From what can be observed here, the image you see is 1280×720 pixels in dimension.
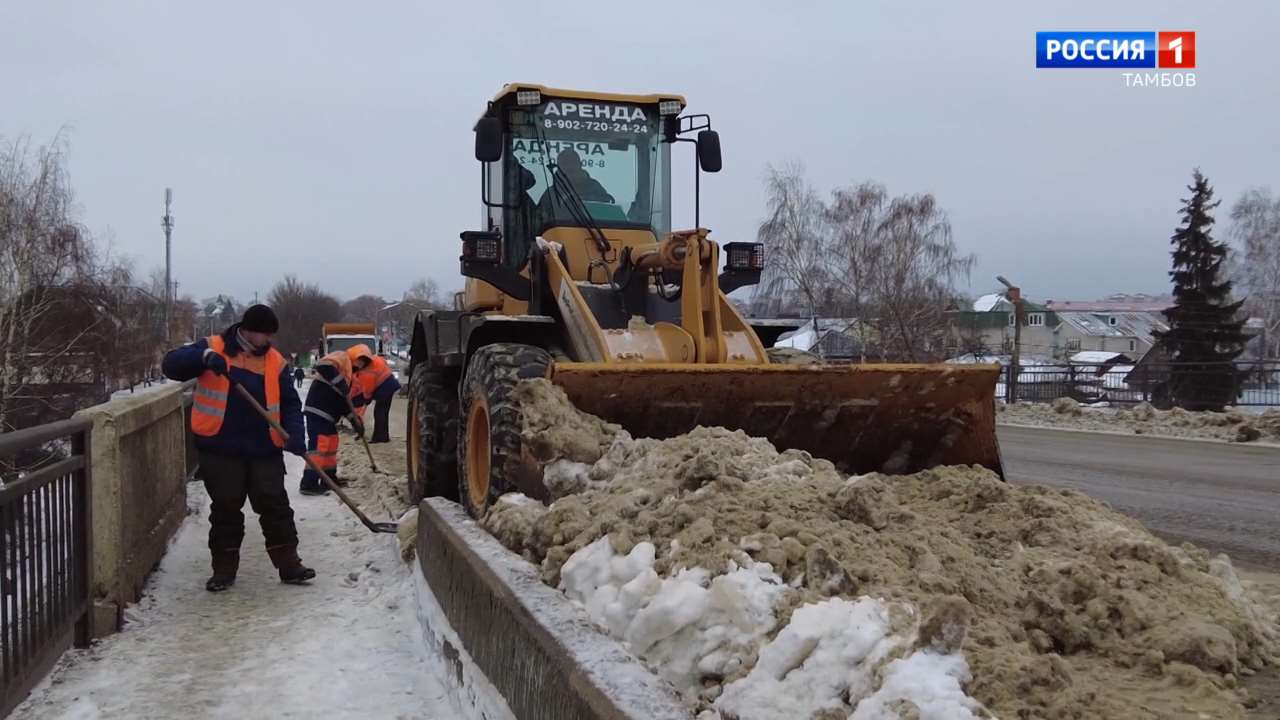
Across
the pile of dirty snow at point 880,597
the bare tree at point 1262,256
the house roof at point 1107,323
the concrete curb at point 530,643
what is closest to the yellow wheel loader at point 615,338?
the concrete curb at point 530,643

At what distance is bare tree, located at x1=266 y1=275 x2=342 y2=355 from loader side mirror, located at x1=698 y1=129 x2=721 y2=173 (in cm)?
5964

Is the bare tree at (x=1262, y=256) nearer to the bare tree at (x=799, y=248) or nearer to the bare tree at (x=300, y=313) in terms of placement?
the bare tree at (x=799, y=248)

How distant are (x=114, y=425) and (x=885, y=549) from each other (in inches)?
143

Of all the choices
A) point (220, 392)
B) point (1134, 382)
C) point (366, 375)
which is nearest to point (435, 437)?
point (220, 392)

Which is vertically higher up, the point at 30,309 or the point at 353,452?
the point at 30,309

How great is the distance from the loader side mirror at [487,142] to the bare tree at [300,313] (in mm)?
59890

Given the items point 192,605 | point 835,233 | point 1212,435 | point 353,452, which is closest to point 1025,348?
point 835,233

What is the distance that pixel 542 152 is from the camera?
7680 mm

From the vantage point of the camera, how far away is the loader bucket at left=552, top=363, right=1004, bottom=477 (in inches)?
216

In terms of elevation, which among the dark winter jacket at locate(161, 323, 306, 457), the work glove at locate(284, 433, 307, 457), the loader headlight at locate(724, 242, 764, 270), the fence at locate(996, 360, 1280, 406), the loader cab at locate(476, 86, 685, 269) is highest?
the loader cab at locate(476, 86, 685, 269)

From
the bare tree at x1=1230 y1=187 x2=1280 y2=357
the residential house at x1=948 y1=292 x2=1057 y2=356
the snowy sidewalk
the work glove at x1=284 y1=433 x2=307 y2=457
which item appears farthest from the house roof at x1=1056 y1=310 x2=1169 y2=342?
the snowy sidewalk

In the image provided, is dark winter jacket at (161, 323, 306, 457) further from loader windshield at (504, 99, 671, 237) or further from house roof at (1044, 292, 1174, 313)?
house roof at (1044, 292, 1174, 313)

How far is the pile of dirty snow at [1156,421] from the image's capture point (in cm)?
1481

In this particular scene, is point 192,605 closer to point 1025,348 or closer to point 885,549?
point 885,549
